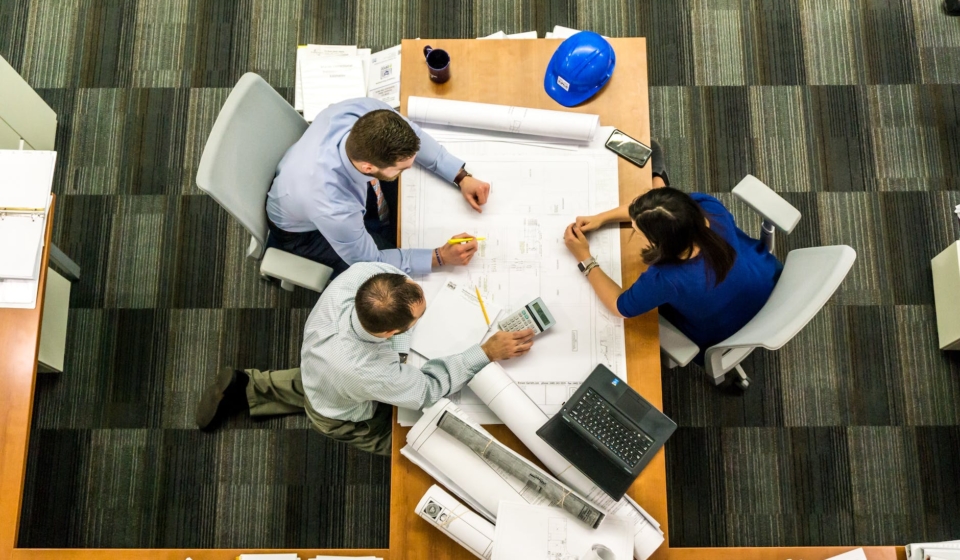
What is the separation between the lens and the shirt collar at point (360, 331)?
1.50 m

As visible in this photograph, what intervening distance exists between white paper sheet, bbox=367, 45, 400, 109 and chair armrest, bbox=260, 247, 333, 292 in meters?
0.77

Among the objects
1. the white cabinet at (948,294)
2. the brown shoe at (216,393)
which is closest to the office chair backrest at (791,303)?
the white cabinet at (948,294)

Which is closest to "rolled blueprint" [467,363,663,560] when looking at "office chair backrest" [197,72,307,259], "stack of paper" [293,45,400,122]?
"office chair backrest" [197,72,307,259]

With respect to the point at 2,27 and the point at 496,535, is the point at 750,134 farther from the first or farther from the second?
the point at 2,27

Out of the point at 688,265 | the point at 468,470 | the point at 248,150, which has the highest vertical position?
the point at 248,150

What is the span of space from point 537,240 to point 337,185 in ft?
1.87

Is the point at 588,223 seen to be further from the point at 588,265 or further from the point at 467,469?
the point at 467,469

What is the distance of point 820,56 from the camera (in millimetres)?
2738

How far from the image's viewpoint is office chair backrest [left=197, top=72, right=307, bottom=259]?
5.15ft

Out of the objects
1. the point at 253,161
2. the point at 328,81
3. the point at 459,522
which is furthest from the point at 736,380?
the point at 328,81

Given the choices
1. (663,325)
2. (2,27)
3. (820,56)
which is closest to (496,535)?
(663,325)

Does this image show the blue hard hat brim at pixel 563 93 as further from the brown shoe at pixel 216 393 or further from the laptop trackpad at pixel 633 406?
the brown shoe at pixel 216 393

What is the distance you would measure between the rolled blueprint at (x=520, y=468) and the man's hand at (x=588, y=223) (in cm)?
60

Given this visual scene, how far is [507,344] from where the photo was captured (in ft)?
5.09
